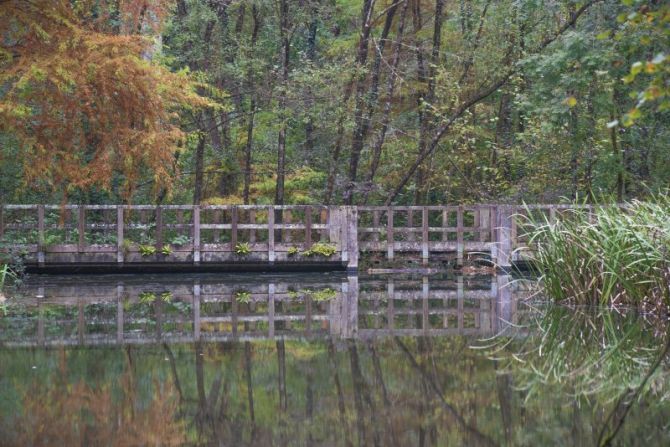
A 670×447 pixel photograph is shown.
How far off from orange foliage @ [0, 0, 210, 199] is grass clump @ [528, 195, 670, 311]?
622 centimetres

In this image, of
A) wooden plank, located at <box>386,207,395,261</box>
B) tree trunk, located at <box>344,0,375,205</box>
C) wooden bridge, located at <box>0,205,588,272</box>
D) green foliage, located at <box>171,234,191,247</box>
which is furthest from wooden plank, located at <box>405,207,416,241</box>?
green foliage, located at <box>171,234,191,247</box>

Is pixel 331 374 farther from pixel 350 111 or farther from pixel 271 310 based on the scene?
pixel 350 111

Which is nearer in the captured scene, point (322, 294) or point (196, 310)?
point (196, 310)

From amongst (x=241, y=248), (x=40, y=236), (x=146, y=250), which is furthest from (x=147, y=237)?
(x=40, y=236)

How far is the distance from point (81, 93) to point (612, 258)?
768 centimetres

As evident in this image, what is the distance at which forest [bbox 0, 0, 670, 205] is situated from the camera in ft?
49.9

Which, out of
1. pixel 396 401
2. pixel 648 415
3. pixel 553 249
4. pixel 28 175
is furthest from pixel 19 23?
pixel 648 415

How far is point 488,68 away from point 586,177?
3031 mm

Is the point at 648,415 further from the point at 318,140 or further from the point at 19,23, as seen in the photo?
the point at 318,140

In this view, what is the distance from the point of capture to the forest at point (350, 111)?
15211 mm

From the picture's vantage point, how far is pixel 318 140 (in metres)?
23.9

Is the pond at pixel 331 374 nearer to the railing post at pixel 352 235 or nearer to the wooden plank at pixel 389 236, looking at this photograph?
the railing post at pixel 352 235

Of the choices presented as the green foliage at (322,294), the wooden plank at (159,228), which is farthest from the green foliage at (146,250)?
the green foliage at (322,294)

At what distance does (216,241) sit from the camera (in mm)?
19969
